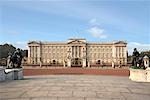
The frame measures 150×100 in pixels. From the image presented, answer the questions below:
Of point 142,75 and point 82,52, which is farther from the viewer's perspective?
point 82,52

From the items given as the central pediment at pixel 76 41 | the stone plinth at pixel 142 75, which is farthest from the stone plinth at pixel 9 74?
the central pediment at pixel 76 41

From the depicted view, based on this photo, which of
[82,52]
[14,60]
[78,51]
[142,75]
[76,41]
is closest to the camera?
[142,75]

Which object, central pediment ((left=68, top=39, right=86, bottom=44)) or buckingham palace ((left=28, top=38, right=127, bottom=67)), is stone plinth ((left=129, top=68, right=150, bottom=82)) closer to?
buckingham palace ((left=28, top=38, right=127, bottom=67))

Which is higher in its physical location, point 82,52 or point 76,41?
point 76,41

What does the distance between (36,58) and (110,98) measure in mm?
139770

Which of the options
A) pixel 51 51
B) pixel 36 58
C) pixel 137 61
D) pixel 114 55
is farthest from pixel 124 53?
pixel 137 61

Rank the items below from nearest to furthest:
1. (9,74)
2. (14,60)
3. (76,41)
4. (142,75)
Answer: (9,74) → (142,75) → (14,60) → (76,41)

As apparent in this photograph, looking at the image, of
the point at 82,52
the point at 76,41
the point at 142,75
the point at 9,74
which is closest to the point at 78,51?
the point at 82,52

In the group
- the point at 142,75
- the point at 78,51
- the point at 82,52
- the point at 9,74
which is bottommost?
the point at 142,75

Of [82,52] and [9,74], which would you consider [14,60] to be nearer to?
[9,74]

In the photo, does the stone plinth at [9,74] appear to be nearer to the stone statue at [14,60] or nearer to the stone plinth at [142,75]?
the stone statue at [14,60]

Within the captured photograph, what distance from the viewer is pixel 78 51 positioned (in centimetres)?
13938

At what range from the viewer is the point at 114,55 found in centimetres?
14375

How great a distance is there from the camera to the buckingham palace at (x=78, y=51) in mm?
139875
